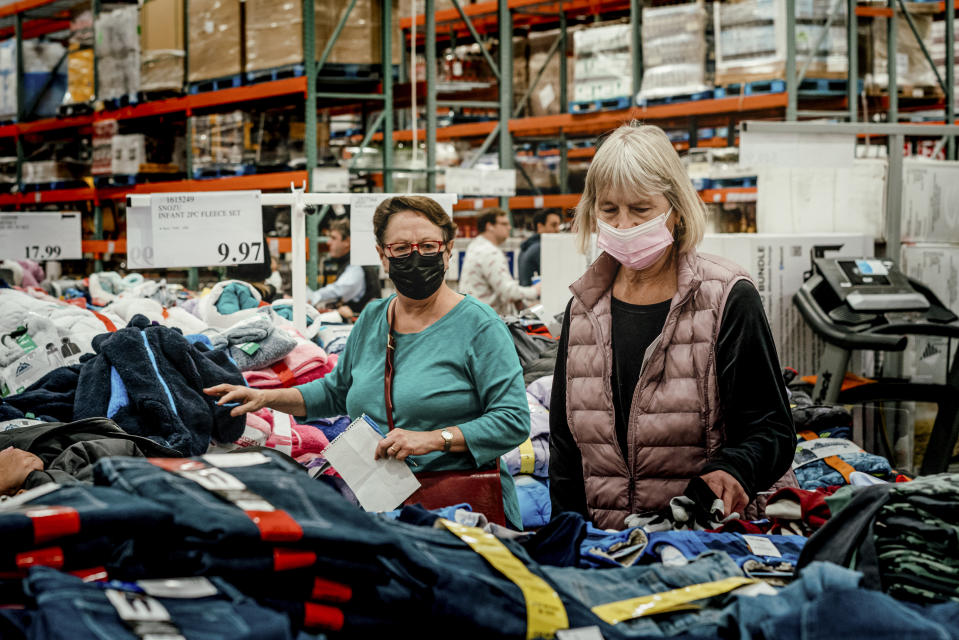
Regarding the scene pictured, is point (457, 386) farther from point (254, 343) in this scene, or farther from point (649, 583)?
point (254, 343)

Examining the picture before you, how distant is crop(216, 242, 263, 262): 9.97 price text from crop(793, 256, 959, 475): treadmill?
109 inches

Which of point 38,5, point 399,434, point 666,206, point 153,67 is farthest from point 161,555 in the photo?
point 38,5

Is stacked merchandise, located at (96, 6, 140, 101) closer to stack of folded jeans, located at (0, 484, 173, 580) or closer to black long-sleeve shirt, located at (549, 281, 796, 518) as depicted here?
black long-sleeve shirt, located at (549, 281, 796, 518)

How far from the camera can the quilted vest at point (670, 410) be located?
2.25 meters

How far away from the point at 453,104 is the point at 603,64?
2.28 m

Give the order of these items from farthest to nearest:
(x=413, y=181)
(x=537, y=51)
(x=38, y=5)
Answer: (x=38, y=5)
(x=537, y=51)
(x=413, y=181)

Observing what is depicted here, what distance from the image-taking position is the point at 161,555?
1102 millimetres

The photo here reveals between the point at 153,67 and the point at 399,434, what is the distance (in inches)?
344

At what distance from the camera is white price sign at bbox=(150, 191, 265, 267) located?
3621mm

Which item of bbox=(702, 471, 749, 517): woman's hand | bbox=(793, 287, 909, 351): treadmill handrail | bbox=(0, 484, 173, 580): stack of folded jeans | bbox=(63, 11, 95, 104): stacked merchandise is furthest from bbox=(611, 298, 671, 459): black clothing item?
bbox=(63, 11, 95, 104): stacked merchandise

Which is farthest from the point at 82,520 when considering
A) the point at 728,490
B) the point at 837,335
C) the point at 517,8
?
the point at 517,8

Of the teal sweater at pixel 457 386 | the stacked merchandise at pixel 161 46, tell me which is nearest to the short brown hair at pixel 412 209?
the teal sweater at pixel 457 386

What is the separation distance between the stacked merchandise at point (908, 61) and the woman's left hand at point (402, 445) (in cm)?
884

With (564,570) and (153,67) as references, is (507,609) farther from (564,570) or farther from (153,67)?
(153,67)
